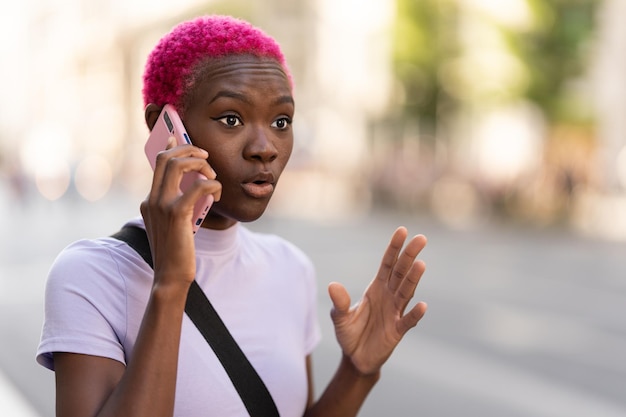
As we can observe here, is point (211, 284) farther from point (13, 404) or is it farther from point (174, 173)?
point (13, 404)

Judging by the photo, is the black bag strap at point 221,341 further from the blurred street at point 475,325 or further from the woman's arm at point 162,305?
the blurred street at point 475,325

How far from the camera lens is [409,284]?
6.53 feet

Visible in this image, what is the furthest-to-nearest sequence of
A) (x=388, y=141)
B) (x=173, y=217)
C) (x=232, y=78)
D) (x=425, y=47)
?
(x=388, y=141), (x=425, y=47), (x=232, y=78), (x=173, y=217)

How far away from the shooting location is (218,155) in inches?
70.4

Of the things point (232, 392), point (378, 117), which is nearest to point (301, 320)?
point (232, 392)

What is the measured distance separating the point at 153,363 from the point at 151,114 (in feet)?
1.95

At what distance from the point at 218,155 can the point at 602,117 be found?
87.2 feet

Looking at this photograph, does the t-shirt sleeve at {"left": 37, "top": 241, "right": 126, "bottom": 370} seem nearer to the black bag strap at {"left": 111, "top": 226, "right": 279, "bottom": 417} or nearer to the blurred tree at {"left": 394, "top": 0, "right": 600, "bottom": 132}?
the black bag strap at {"left": 111, "top": 226, "right": 279, "bottom": 417}

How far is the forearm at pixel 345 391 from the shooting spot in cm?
211

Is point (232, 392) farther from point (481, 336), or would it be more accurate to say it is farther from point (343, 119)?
point (343, 119)

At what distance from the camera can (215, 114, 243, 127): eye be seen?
5.88 ft

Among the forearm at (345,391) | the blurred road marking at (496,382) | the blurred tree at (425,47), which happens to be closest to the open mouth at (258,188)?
the forearm at (345,391)

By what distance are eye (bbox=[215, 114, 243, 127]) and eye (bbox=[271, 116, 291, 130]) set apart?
0.09m

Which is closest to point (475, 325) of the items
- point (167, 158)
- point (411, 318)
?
point (411, 318)
